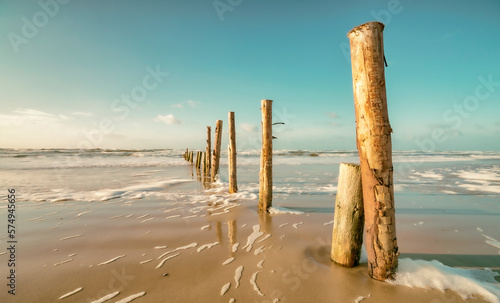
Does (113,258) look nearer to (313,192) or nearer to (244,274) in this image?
(244,274)

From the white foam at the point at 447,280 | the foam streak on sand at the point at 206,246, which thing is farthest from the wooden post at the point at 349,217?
the foam streak on sand at the point at 206,246

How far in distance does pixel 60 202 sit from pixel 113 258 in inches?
198

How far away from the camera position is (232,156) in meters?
8.23

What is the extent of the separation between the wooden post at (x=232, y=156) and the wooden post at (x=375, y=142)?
19.3 ft

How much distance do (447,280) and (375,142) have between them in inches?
68.7

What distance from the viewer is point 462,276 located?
257 cm

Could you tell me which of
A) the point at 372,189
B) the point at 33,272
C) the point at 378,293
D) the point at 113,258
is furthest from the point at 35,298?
the point at 372,189

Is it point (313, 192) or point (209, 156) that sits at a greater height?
point (209, 156)

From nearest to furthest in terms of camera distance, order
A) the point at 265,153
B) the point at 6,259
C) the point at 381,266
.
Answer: the point at 381,266 → the point at 6,259 → the point at 265,153

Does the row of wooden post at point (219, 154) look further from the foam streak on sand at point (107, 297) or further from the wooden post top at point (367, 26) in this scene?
the wooden post top at point (367, 26)

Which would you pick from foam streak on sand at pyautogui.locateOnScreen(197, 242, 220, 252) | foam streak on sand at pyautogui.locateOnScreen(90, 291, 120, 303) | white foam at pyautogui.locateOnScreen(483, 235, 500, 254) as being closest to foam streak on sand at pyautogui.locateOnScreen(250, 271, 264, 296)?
foam streak on sand at pyautogui.locateOnScreen(197, 242, 220, 252)

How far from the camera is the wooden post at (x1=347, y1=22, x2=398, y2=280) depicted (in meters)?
2.39

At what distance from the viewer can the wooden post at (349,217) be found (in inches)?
109

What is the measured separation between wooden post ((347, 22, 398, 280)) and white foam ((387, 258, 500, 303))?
185 millimetres
